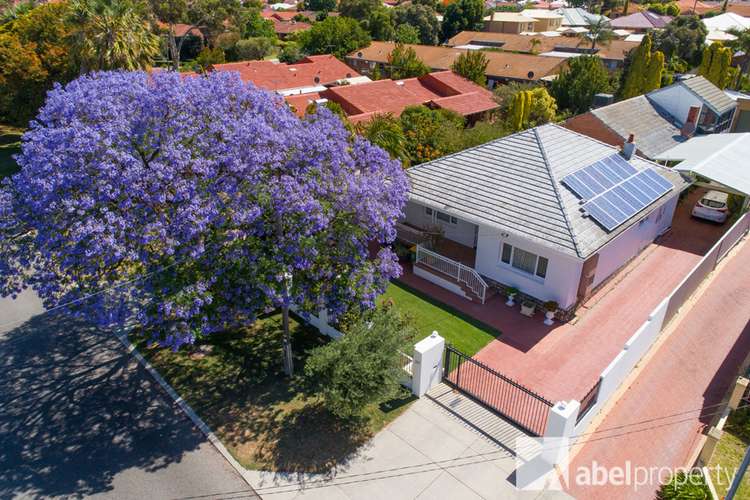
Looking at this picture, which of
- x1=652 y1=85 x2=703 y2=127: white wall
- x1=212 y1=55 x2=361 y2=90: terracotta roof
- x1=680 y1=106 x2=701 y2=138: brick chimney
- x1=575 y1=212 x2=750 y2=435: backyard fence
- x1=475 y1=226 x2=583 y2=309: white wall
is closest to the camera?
x1=575 y1=212 x2=750 y2=435: backyard fence

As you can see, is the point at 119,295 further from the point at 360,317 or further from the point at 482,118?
the point at 482,118

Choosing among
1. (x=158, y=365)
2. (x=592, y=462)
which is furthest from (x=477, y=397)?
(x=158, y=365)

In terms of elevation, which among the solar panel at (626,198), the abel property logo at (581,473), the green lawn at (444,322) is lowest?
the green lawn at (444,322)

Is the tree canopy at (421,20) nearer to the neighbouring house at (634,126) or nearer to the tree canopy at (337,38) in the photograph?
the tree canopy at (337,38)

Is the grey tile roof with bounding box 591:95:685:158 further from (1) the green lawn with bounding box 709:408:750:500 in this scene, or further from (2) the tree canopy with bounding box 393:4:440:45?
(2) the tree canopy with bounding box 393:4:440:45

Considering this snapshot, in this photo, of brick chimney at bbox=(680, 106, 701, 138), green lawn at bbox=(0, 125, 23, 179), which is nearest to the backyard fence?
brick chimney at bbox=(680, 106, 701, 138)

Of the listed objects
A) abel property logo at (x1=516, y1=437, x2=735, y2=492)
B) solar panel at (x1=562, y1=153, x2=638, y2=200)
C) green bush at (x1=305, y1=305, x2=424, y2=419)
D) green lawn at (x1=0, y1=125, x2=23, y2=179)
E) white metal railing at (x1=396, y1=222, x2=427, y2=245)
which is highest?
solar panel at (x1=562, y1=153, x2=638, y2=200)

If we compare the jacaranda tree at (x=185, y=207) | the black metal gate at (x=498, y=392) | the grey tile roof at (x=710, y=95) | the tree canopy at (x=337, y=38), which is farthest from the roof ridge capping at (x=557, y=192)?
the tree canopy at (x=337, y=38)
